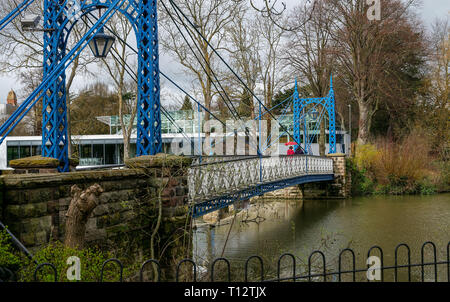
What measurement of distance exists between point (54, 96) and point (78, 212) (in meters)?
2.58

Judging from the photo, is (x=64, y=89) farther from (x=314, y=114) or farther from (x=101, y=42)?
(x=314, y=114)

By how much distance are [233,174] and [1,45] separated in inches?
447

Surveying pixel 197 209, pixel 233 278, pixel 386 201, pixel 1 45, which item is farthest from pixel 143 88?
pixel 386 201

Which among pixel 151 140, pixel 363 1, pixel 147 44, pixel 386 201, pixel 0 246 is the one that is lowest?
pixel 386 201

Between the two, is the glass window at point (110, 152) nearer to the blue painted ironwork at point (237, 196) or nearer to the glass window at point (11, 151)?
the glass window at point (11, 151)

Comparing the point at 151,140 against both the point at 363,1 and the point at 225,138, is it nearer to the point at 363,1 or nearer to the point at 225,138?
the point at 363,1

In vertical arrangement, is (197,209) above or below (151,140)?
below

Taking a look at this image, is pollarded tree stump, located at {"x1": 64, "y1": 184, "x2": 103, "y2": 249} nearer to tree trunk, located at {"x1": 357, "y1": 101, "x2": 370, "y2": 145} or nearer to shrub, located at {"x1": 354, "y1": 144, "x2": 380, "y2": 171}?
shrub, located at {"x1": 354, "y1": 144, "x2": 380, "y2": 171}

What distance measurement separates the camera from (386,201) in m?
19.7

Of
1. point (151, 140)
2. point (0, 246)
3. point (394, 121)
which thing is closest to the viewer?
point (0, 246)

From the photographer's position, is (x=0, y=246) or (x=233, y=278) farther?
(x=233, y=278)

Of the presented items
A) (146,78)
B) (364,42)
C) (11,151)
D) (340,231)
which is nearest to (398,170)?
(364,42)

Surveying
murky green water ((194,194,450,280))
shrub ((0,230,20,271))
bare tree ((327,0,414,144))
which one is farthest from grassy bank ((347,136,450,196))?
shrub ((0,230,20,271))

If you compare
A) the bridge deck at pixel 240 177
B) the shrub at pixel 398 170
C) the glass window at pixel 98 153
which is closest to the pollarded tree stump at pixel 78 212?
the bridge deck at pixel 240 177
